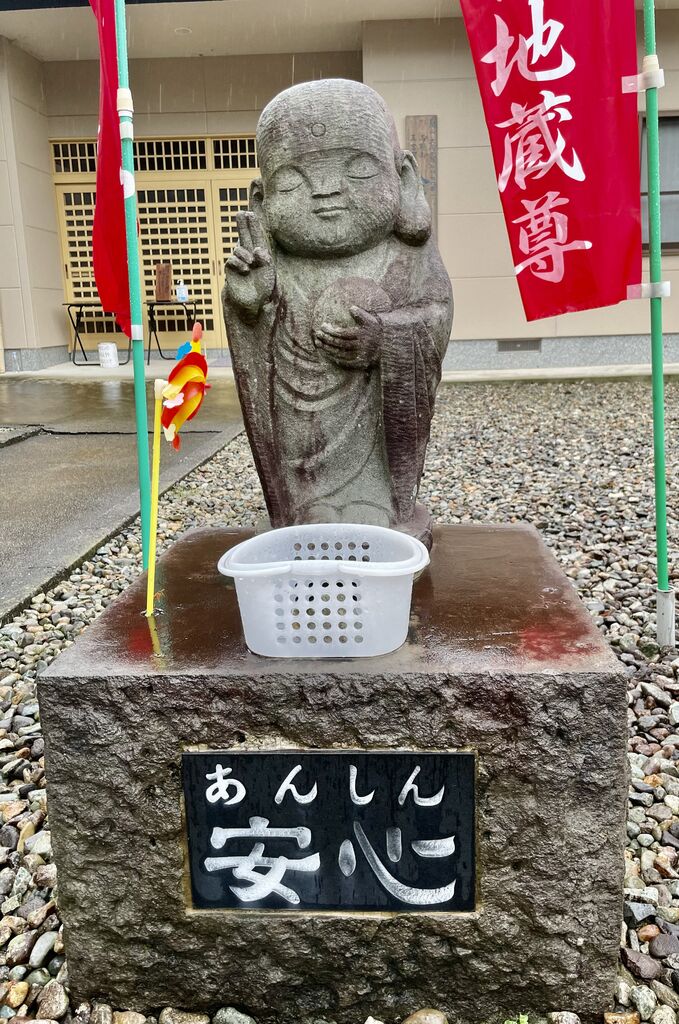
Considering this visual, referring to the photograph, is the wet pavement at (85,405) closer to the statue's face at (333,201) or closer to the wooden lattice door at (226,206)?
the wooden lattice door at (226,206)

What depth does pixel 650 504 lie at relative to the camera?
15.8ft

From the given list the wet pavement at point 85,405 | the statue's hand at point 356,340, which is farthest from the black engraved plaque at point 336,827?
the wet pavement at point 85,405

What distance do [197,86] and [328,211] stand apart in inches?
354

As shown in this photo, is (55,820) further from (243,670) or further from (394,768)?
(394,768)

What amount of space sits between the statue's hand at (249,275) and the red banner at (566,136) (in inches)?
37.0

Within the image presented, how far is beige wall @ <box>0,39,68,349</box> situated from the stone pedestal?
9.32 metres

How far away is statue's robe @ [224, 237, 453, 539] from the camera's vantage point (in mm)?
2355

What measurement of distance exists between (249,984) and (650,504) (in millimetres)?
3792

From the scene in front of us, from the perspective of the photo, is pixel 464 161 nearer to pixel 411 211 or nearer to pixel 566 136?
pixel 566 136

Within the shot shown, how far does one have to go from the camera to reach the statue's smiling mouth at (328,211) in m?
2.26

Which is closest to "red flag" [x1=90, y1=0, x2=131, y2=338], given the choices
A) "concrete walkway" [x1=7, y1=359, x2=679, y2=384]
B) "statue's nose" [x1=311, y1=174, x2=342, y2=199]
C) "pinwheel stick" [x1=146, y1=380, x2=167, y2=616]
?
"statue's nose" [x1=311, y1=174, x2=342, y2=199]

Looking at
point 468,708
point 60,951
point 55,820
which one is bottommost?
point 60,951

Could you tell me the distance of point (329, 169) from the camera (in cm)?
225

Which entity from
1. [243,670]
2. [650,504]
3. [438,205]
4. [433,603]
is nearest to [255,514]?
[650,504]
